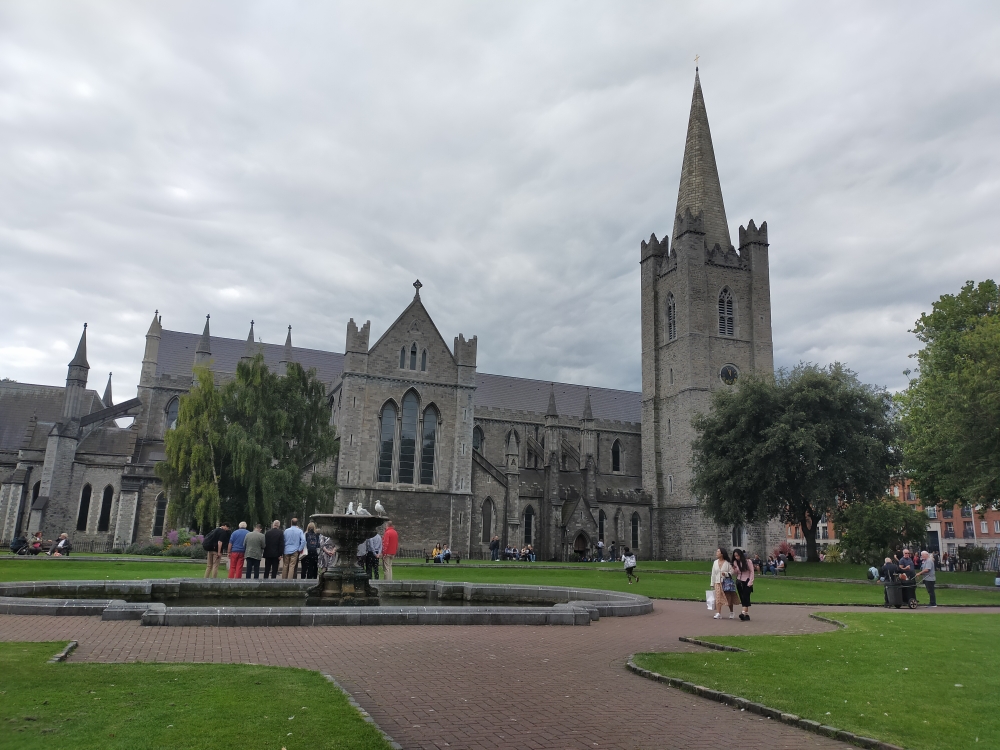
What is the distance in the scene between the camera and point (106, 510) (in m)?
48.6

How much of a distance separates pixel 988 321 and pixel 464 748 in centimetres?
3335

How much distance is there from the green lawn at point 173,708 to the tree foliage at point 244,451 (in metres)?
27.9

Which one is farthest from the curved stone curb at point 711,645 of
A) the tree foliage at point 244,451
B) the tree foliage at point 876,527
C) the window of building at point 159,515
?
the window of building at point 159,515

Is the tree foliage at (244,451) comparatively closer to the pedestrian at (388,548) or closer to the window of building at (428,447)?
the window of building at (428,447)

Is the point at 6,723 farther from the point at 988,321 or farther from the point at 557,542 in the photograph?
the point at 557,542

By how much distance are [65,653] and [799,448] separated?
119ft

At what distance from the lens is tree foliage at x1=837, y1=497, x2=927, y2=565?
38.0m

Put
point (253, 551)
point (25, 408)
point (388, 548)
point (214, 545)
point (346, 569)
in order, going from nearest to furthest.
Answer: point (346, 569)
point (253, 551)
point (214, 545)
point (388, 548)
point (25, 408)

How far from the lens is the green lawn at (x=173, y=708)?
217 inches

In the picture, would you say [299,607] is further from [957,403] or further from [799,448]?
[799,448]

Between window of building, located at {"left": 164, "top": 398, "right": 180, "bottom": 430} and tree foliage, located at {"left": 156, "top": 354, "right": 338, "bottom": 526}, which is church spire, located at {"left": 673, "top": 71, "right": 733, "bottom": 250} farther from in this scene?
window of building, located at {"left": 164, "top": 398, "right": 180, "bottom": 430}

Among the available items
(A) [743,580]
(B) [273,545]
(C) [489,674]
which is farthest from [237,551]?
(A) [743,580]

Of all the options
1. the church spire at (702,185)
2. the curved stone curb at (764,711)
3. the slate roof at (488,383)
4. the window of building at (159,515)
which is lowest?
the curved stone curb at (764,711)

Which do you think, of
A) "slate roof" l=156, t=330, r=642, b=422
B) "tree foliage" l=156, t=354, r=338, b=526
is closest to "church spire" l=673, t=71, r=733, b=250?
"slate roof" l=156, t=330, r=642, b=422
